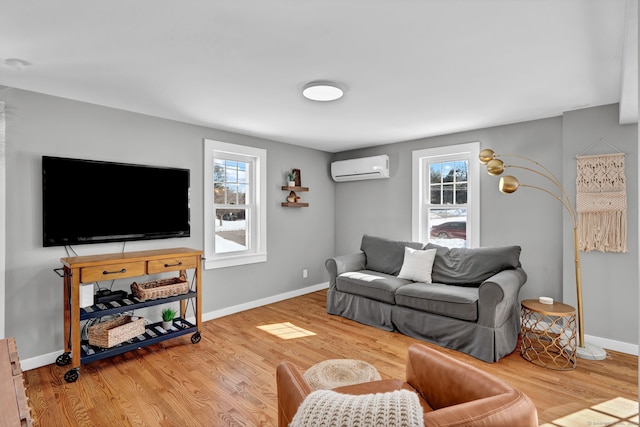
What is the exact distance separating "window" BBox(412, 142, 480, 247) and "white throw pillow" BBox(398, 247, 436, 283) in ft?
2.17

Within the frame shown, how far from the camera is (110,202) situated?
3145 mm

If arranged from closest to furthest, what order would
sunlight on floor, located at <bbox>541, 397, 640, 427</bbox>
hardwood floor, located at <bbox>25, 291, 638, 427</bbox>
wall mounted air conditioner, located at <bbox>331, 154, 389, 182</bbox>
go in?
sunlight on floor, located at <bbox>541, 397, 640, 427</bbox> < hardwood floor, located at <bbox>25, 291, 638, 427</bbox> < wall mounted air conditioner, located at <bbox>331, 154, 389, 182</bbox>

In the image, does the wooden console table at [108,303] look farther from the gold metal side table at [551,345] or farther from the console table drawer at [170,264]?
the gold metal side table at [551,345]

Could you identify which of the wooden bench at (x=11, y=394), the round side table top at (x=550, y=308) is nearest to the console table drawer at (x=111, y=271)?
the wooden bench at (x=11, y=394)

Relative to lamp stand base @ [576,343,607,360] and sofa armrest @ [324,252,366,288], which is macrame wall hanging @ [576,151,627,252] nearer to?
lamp stand base @ [576,343,607,360]

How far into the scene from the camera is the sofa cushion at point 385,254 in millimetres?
4203

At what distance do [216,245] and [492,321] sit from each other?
3065 mm

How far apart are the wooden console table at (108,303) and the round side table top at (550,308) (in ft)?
10.0

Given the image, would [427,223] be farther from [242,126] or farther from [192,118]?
[192,118]

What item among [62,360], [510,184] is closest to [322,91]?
[510,184]

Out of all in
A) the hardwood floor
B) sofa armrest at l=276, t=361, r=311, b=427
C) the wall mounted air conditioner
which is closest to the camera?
sofa armrest at l=276, t=361, r=311, b=427

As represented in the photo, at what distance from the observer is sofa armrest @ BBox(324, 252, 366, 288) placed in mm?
4172

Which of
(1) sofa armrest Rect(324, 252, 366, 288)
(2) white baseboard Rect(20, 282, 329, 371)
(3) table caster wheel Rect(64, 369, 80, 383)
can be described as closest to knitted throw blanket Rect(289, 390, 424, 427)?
(3) table caster wheel Rect(64, 369, 80, 383)

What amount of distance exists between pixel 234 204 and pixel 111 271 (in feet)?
5.83
